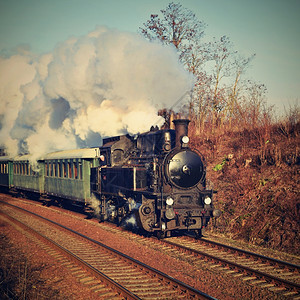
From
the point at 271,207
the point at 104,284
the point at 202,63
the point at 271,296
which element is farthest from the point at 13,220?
the point at 202,63

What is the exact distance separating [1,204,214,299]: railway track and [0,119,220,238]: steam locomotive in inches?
64.3

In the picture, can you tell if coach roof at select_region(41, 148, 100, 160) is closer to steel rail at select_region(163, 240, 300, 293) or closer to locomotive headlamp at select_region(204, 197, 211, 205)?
locomotive headlamp at select_region(204, 197, 211, 205)

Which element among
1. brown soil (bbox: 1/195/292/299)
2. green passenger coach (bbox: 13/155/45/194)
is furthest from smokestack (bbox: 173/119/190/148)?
green passenger coach (bbox: 13/155/45/194)

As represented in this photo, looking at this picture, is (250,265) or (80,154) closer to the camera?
(250,265)

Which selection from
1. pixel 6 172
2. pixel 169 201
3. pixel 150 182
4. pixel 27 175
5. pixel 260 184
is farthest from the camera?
pixel 6 172

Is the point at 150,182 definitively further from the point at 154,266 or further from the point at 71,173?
the point at 71,173

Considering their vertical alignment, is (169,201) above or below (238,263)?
above

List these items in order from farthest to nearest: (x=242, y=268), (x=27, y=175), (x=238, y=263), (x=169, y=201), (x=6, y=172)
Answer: (x=6, y=172)
(x=27, y=175)
(x=169, y=201)
(x=238, y=263)
(x=242, y=268)

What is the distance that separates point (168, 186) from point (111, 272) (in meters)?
3.30

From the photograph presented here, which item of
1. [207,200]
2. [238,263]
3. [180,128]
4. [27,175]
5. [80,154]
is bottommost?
[238,263]

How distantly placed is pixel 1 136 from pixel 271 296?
2089cm

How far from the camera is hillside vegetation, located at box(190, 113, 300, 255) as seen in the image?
940cm

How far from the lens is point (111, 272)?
704 cm

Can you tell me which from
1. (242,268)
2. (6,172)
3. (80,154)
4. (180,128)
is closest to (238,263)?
(242,268)
